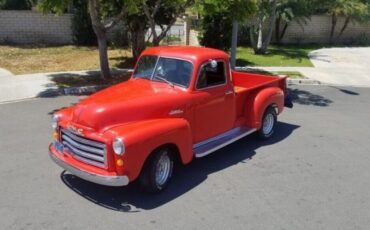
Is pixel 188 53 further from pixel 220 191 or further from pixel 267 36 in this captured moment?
pixel 267 36

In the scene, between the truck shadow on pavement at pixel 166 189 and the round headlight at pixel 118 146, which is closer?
the round headlight at pixel 118 146

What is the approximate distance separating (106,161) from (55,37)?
16.9m

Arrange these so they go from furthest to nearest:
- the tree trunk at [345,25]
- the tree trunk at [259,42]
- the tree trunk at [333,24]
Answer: the tree trunk at [345,25], the tree trunk at [333,24], the tree trunk at [259,42]

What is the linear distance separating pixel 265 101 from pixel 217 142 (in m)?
1.54

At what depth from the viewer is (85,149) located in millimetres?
5469

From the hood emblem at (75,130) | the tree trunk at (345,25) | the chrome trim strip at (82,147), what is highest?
the tree trunk at (345,25)

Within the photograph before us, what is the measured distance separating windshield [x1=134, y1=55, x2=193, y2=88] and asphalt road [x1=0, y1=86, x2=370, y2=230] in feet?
4.82

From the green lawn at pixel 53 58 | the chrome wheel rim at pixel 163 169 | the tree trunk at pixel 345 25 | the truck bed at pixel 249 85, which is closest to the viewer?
the chrome wheel rim at pixel 163 169

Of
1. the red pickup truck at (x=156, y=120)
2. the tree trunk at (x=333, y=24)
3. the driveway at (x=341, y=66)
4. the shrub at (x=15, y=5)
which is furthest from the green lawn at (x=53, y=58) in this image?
the tree trunk at (x=333, y=24)

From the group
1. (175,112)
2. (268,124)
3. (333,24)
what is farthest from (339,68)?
(175,112)

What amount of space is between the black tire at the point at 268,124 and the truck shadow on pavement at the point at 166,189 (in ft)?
1.66

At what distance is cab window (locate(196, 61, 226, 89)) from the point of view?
21.7 ft

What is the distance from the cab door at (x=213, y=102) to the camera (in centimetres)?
655

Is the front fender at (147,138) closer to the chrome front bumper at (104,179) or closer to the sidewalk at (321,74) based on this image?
the chrome front bumper at (104,179)
